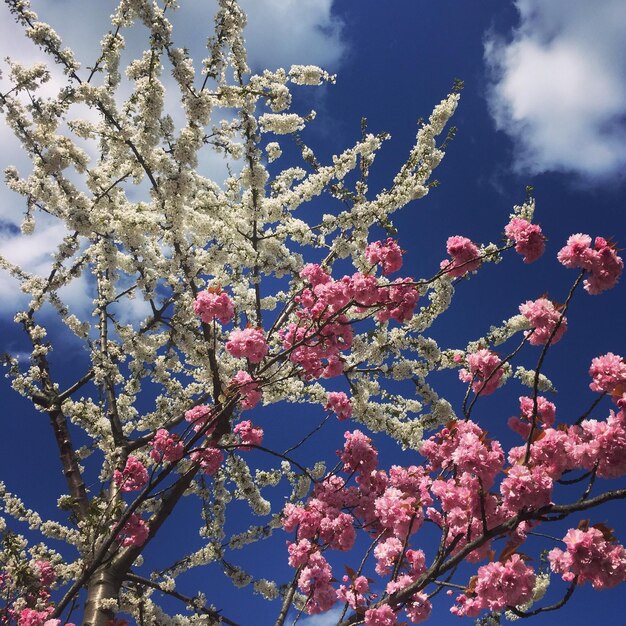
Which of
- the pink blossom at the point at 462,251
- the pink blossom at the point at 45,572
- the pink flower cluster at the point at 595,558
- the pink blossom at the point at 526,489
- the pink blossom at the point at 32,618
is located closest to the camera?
the pink flower cluster at the point at 595,558

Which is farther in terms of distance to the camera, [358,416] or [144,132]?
[358,416]

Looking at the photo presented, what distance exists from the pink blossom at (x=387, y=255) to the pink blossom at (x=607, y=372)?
2683 millimetres

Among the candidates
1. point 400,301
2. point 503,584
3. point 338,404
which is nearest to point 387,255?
point 400,301

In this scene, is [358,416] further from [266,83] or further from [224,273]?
[266,83]

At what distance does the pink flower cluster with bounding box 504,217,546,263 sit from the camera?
16.0 ft

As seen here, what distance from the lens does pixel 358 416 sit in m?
8.49

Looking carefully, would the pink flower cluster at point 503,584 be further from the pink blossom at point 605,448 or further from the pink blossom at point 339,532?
the pink blossom at point 339,532

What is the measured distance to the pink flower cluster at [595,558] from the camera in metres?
3.48

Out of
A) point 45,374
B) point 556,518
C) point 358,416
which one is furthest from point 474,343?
point 45,374

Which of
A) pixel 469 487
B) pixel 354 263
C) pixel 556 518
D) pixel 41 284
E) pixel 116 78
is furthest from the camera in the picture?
pixel 41 284

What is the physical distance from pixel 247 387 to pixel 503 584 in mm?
3169

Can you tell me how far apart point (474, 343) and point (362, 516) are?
355 centimetres

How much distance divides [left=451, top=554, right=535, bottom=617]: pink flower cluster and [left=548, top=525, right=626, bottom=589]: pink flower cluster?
0.32m

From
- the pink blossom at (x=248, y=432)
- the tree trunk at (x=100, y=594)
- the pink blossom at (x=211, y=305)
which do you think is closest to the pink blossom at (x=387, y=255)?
the pink blossom at (x=211, y=305)
